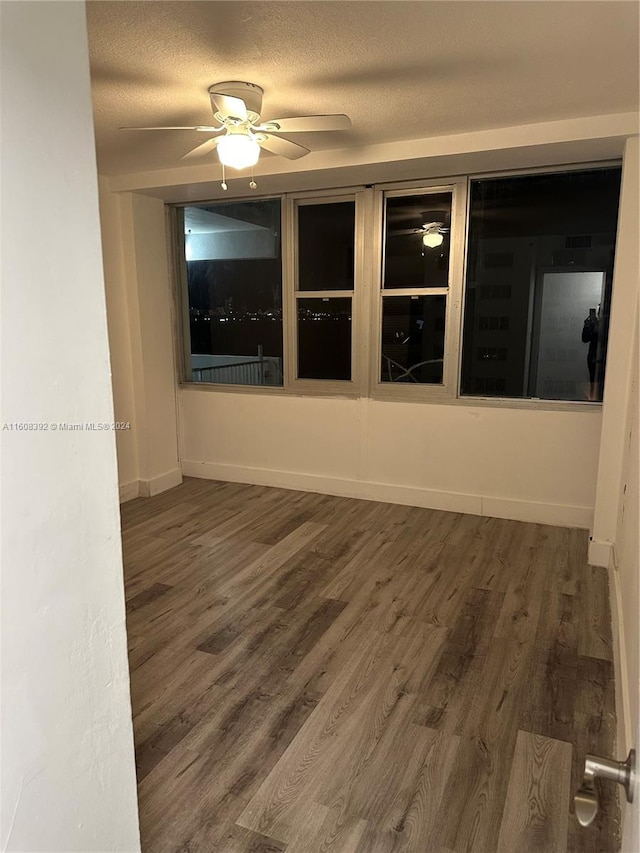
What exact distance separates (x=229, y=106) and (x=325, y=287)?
6.87ft

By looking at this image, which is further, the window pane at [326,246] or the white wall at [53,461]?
the window pane at [326,246]

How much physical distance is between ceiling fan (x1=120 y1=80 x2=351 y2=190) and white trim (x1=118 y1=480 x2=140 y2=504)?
2840 mm

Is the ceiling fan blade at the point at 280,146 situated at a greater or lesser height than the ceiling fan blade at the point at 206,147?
greater

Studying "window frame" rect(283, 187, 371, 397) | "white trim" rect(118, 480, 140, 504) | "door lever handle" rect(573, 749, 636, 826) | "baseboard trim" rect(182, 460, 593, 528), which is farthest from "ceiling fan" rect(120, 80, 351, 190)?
"white trim" rect(118, 480, 140, 504)

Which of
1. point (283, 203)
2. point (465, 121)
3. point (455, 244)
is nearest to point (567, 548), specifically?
point (455, 244)

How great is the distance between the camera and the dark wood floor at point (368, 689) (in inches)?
67.4

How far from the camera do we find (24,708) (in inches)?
41.8

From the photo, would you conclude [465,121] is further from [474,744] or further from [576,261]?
[474,744]

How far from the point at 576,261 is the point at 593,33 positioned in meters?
1.86

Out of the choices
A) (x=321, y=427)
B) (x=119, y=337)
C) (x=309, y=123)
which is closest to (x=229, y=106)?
(x=309, y=123)

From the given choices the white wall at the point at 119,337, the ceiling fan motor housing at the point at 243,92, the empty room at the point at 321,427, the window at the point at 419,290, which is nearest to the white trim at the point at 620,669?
the empty room at the point at 321,427

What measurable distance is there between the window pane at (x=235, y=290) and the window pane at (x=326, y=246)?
227 mm

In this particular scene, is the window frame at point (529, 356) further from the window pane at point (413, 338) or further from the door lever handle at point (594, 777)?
the door lever handle at point (594, 777)

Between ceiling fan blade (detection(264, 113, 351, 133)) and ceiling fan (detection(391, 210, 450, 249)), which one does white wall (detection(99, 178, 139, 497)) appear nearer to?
ceiling fan blade (detection(264, 113, 351, 133))
